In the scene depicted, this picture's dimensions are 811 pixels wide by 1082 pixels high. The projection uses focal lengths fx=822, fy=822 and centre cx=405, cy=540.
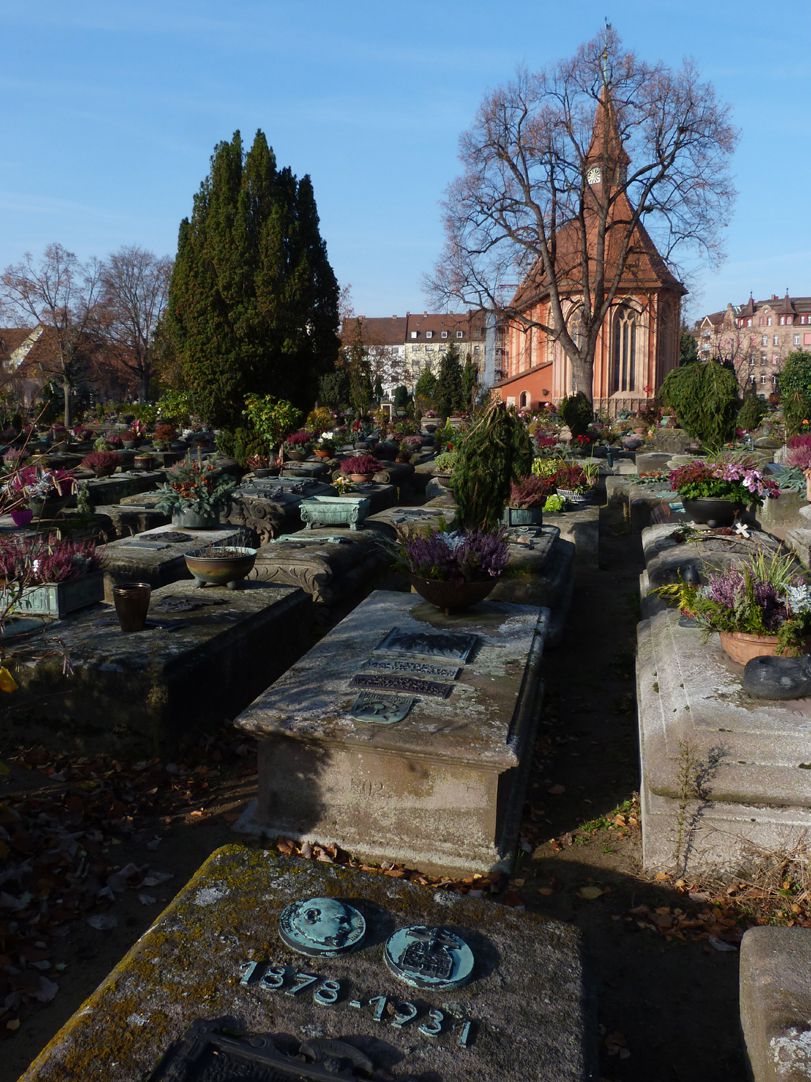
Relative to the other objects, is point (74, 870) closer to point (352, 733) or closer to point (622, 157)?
point (352, 733)

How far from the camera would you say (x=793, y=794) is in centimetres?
396

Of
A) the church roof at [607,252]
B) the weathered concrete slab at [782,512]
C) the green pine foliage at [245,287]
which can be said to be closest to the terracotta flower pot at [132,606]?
the weathered concrete slab at [782,512]

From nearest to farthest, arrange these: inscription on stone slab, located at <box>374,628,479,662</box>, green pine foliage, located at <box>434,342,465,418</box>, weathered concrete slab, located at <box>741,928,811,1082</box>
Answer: weathered concrete slab, located at <box>741,928,811,1082</box> → inscription on stone slab, located at <box>374,628,479,662</box> → green pine foliage, located at <box>434,342,465,418</box>

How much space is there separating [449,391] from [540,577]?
118ft

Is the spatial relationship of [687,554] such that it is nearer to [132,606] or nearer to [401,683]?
[401,683]

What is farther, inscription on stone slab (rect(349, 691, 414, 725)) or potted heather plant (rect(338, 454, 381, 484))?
potted heather plant (rect(338, 454, 381, 484))

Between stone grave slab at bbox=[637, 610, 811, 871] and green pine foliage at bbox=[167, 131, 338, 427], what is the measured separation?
17.2 meters

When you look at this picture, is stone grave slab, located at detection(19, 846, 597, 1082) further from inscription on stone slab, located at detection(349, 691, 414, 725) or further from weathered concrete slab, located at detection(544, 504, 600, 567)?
weathered concrete slab, located at detection(544, 504, 600, 567)

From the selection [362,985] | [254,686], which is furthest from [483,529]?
[362,985]

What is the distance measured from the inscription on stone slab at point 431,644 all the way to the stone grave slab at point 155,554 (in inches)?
137

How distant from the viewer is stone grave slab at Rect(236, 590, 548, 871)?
4.23 meters

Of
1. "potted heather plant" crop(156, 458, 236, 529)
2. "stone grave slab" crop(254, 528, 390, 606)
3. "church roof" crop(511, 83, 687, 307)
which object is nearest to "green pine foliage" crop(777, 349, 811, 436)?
"church roof" crop(511, 83, 687, 307)

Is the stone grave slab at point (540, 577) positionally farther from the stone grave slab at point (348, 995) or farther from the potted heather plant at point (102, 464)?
the potted heather plant at point (102, 464)

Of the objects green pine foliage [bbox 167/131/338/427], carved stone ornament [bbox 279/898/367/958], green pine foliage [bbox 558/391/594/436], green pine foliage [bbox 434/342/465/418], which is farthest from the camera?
green pine foliage [bbox 434/342/465/418]
